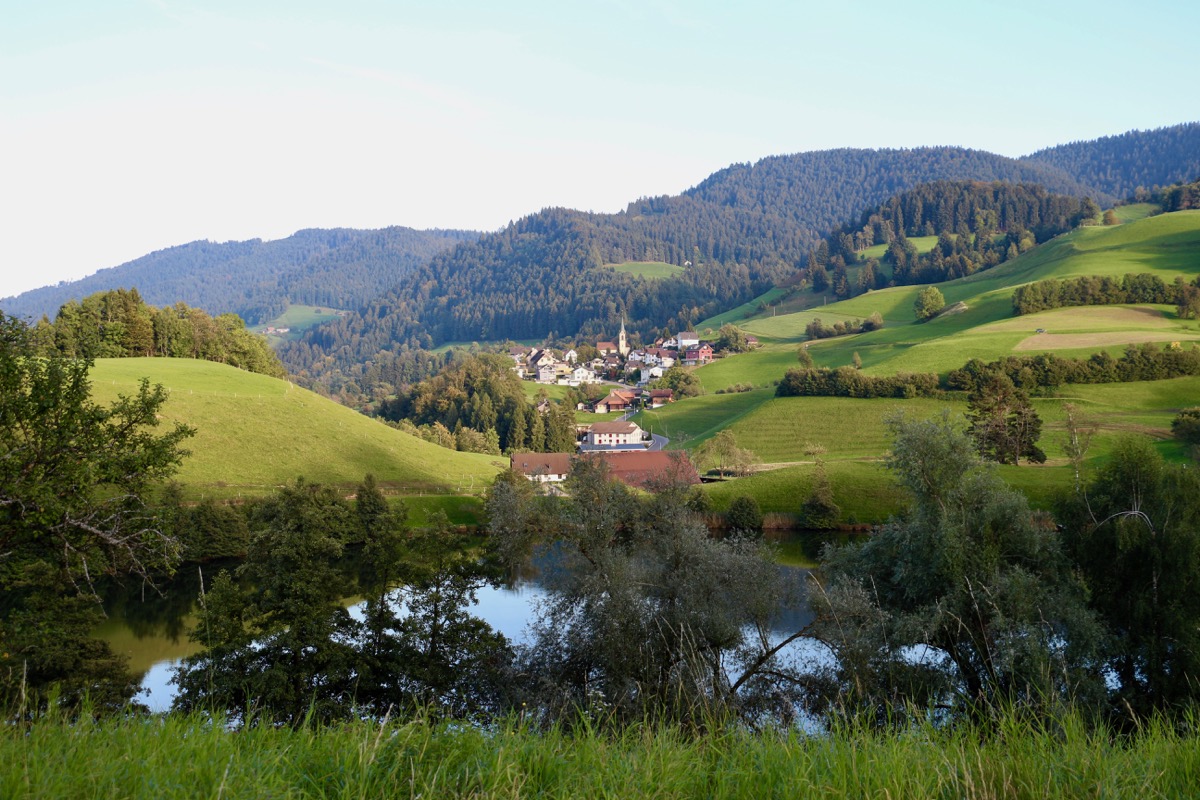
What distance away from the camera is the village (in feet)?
207

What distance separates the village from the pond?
5.55 m

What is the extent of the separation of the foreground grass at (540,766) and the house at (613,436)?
84.3m

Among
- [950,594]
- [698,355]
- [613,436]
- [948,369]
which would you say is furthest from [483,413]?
[950,594]

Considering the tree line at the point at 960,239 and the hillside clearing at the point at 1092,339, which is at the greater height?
the tree line at the point at 960,239

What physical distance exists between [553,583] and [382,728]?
17385mm

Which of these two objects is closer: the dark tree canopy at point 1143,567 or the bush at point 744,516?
the dark tree canopy at point 1143,567

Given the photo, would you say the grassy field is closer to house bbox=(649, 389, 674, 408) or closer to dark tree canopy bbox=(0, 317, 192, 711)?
house bbox=(649, 389, 674, 408)

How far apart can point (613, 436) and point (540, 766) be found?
86.4 meters

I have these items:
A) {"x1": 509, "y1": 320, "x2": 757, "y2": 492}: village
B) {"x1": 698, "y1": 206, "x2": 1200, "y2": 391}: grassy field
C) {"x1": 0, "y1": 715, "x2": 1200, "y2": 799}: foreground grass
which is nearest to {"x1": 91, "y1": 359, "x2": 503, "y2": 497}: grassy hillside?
{"x1": 509, "y1": 320, "x2": 757, "y2": 492}: village

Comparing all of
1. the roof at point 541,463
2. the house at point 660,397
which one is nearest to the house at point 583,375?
the house at point 660,397

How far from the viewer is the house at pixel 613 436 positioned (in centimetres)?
8956

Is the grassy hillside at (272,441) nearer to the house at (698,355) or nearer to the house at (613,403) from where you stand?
the house at (613,403)

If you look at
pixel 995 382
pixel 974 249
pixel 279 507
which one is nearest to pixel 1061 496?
pixel 279 507

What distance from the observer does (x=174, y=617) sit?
111 feet
